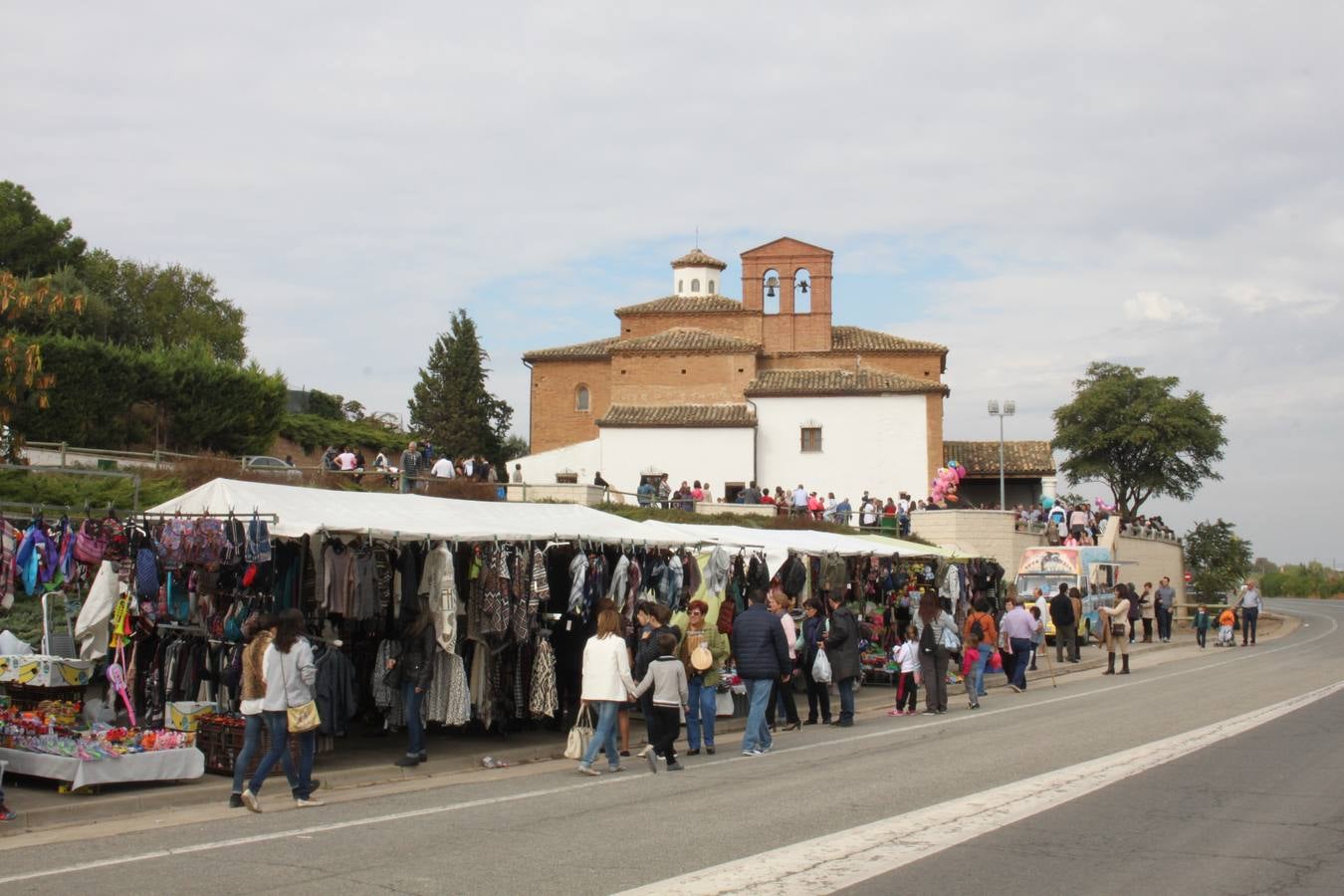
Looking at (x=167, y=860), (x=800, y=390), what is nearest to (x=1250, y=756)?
(x=167, y=860)

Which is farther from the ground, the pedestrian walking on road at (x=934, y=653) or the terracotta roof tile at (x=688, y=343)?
the terracotta roof tile at (x=688, y=343)

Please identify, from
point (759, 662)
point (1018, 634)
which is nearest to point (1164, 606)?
point (1018, 634)

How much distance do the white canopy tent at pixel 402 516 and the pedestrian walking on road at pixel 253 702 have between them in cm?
137

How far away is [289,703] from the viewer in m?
11.0

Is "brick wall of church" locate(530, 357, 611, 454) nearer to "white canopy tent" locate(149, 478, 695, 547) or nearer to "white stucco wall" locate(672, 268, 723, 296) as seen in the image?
"white stucco wall" locate(672, 268, 723, 296)

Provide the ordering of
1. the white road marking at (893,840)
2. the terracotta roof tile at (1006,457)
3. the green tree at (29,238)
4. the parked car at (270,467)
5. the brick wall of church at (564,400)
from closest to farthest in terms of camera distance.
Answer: the white road marking at (893,840) → the parked car at (270,467) → the green tree at (29,238) → the terracotta roof tile at (1006,457) → the brick wall of church at (564,400)

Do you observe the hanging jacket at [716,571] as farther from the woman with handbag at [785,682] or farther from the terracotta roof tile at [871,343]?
the terracotta roof tile at [871,343]

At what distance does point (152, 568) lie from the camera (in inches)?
518

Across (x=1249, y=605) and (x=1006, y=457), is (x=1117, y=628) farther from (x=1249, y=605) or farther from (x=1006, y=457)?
(x=1006, y=457)

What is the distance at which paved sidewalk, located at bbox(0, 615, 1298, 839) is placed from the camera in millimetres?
10508

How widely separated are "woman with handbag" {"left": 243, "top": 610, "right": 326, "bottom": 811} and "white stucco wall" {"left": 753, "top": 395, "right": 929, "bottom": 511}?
43.6m

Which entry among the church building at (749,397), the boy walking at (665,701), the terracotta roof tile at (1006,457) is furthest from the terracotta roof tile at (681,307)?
the boy walking at (665,701)

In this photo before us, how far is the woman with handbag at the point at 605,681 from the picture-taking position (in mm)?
12867

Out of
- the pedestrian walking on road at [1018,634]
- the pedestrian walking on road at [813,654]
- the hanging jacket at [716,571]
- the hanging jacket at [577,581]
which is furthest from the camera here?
the pedestrian walking on road at [1018,634]
